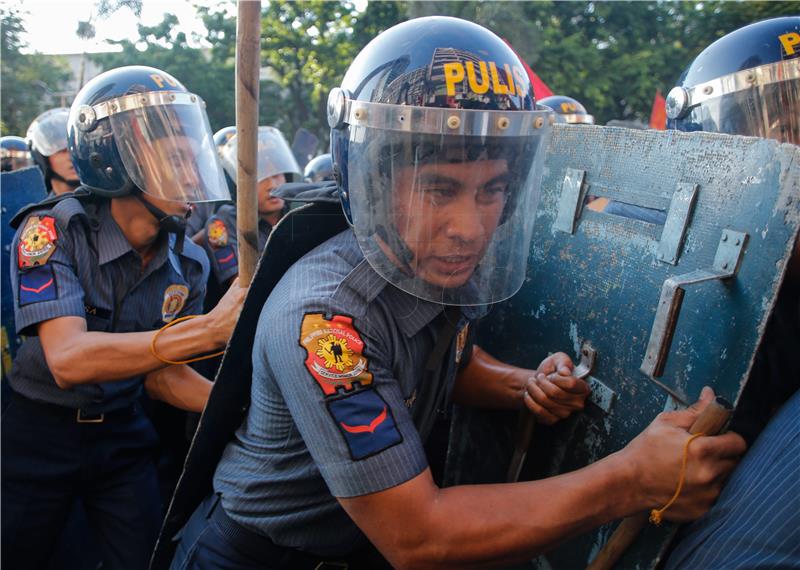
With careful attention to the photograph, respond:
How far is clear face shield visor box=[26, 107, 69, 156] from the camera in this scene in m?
4.95

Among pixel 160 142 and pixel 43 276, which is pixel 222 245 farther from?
pixel 43 276

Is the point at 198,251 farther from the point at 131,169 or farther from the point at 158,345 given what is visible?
the point at 158,345

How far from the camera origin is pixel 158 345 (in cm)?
234

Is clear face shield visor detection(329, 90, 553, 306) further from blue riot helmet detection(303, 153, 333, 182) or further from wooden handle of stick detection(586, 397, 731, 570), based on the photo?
blue riot helmet detection(303, 153, 333, 182)

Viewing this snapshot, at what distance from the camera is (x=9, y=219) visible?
3535mm

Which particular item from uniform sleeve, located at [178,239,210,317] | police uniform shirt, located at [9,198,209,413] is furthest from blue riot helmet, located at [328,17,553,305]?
uniform sleeve, located at [178,239,210,317]

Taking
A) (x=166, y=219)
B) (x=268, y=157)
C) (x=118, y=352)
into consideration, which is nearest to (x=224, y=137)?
(x=268, y=157)

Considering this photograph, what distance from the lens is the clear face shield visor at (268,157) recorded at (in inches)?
208

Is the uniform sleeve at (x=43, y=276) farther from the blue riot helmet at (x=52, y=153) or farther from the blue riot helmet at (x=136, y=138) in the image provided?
the blue riot helmet at (x=52, y=153)

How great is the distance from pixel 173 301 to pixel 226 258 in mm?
1312

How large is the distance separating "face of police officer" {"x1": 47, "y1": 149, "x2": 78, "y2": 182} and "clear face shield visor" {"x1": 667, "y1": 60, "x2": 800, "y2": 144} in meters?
4.35

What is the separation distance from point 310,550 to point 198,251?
1836 mm

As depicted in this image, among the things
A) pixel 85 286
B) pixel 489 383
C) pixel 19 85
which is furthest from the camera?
pixel 19 85

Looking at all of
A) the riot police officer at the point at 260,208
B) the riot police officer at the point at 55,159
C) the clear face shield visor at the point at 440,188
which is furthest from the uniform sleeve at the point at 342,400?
the riot police officer at the point at 55,159
